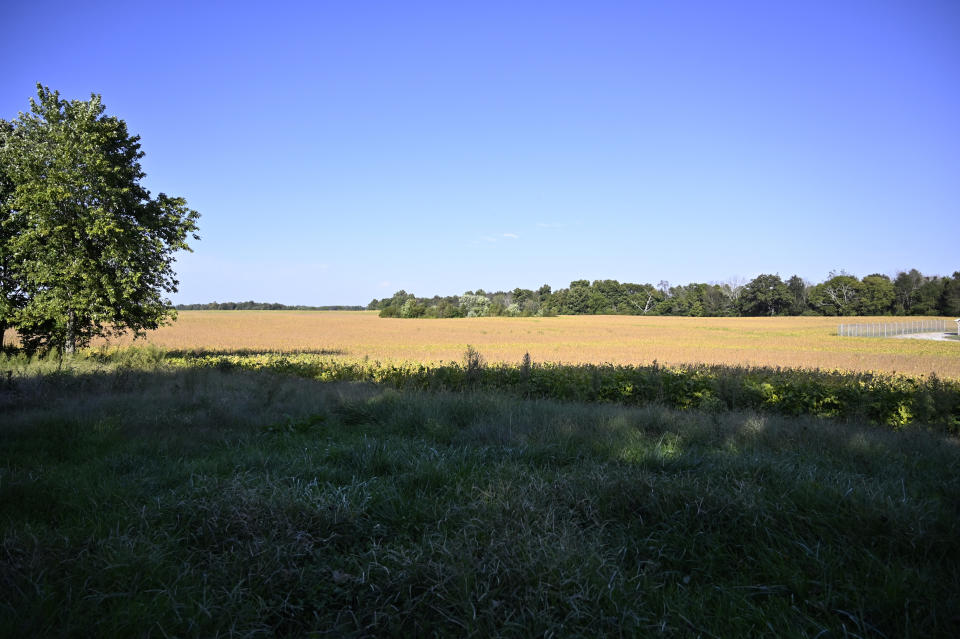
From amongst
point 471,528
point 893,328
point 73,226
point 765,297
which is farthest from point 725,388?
point 765,297

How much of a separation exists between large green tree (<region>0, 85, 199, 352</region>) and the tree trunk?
1.3 inches

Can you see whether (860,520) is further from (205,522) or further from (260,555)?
(205,522)

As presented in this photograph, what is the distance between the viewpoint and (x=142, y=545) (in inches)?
121

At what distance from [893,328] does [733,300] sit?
1731 inches

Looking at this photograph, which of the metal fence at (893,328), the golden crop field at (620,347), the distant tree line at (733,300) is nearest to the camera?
the golden crop field at (620,347)

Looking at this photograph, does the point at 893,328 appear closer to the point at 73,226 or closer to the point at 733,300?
the point at 733,300

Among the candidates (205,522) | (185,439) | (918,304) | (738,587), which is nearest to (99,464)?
(185,439)

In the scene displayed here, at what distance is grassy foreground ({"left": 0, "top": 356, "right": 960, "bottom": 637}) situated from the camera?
258 centimetres

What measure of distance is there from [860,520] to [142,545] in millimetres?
4833

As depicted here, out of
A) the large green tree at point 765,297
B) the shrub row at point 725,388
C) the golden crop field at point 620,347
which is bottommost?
the golden crop field at point 620,347

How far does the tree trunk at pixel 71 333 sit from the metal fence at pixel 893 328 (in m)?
54.9

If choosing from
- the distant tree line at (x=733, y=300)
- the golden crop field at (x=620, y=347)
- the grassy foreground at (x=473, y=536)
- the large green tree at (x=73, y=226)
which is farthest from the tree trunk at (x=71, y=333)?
the distant tree line at (x=733, y=300)

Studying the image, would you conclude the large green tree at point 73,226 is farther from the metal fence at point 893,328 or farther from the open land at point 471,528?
the metal fence at point 893,328

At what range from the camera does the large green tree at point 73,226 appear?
15055mm
